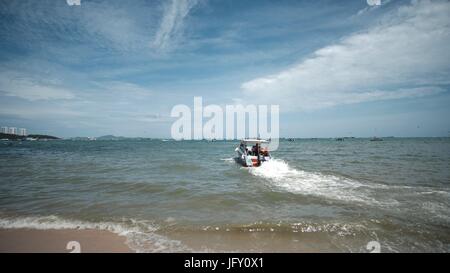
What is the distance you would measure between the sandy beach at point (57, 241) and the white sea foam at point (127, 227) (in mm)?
276

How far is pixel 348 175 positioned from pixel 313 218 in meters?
11.7

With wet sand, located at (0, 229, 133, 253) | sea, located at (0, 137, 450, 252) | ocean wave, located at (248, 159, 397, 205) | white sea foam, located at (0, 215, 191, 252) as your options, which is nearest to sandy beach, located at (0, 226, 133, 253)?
wet sand, located at (0, 229, 133, 253)

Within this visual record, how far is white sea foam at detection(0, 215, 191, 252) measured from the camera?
6.78m

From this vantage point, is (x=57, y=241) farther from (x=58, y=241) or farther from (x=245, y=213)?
(x=245, y=213)

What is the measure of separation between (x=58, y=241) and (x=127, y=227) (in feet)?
6.39

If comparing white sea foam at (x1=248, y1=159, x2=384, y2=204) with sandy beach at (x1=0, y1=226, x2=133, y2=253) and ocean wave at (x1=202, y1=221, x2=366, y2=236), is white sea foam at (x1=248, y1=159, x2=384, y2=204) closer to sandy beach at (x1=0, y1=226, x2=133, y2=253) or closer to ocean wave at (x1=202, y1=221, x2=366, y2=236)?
ocean wave at (x1=202, y1=221, x2=366, y2=236)

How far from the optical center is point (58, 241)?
23.1ft

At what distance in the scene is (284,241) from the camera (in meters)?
7.15

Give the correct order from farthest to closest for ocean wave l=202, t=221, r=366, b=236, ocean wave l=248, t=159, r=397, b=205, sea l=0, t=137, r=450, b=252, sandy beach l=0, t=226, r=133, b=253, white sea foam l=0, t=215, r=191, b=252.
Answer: ocean wave l=248, t=159, r=397, b=205, ocean wave l=202, t=221, r=366, b=236, sea l=0, t=137, r=450, b=252, white sea foam l=0, t=215, r=191, b=252, sandy beach l=0, t=226, r=133, b=253

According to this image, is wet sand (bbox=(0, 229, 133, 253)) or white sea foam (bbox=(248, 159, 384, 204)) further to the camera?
white sea foam (bbox=(248, 159, 384, 204))

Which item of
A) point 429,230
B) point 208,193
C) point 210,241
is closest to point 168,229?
point 210,241

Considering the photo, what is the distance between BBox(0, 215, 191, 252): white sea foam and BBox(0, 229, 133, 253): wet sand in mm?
276

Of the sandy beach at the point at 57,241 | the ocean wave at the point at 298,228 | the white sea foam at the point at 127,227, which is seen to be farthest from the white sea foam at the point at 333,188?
the sandy beach at the point at 57,241
